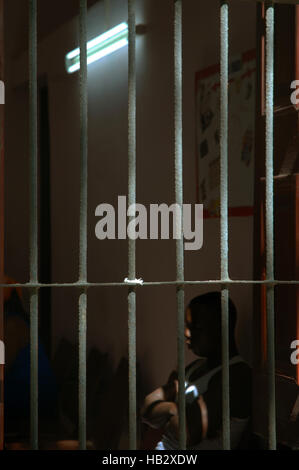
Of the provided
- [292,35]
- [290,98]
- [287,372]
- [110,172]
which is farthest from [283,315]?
[110,172]

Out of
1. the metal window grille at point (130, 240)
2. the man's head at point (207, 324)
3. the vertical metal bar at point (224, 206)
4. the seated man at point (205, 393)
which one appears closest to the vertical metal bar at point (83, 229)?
the metal window grille at point (130, 240)

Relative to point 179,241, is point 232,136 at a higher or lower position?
higher

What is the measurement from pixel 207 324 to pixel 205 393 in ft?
0.94

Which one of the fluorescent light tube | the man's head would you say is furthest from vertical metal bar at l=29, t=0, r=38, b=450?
the fluorescent light tube

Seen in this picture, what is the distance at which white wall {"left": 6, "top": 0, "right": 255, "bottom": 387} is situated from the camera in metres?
3.58

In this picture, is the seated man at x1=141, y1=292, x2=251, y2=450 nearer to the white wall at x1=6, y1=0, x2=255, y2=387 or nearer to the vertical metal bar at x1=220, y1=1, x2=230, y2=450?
the white wall at x1=6, y1=0, x2=255, y2=387

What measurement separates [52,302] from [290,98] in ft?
13.1

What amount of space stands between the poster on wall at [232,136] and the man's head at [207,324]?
46 cm

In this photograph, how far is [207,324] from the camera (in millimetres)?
3102

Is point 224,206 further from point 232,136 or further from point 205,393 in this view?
point 232,136

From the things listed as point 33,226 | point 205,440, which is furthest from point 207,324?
point 33,226

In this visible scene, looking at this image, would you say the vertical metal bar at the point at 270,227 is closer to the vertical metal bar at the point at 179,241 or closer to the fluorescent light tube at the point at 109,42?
the vertical metal bar at the point at 179,241

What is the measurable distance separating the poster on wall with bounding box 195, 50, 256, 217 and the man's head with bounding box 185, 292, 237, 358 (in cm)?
46
